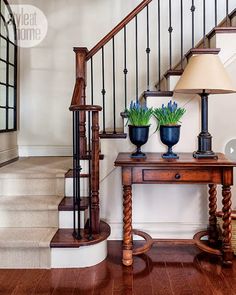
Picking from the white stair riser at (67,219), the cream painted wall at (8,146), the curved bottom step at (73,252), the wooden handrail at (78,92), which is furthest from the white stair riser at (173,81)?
the cream painted wall at (8,146)

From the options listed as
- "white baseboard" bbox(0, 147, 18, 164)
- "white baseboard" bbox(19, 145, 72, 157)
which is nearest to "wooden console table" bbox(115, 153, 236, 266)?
"white baseboard" bbox(0, 147, 18, 164)

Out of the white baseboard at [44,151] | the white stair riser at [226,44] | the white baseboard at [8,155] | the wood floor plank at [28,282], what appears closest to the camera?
the wood floor plank at [28,282]

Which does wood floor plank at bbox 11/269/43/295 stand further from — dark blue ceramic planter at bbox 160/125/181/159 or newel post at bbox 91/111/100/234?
dark blue ceramic planter at bbox 160/125/181/159

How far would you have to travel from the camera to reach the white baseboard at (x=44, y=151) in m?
4.32

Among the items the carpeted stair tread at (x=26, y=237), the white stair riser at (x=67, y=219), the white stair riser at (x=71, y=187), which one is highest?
the white stair riser at (x=71, y=187)

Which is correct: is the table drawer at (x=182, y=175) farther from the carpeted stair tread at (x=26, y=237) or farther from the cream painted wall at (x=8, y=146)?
the cream painted wall at (x=8, y=146)

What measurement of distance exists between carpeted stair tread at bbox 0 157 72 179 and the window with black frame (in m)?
0.49

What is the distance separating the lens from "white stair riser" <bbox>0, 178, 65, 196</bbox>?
3.01 m

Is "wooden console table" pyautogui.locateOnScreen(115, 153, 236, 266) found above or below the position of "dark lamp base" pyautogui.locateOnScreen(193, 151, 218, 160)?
below

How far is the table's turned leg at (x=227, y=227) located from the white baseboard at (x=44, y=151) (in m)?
2.33

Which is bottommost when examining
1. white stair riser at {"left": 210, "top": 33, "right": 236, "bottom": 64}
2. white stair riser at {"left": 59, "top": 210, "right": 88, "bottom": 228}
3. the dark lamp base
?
white stair riser at {"left": 59, "top": 210, "right": 88, "bottom": 228}

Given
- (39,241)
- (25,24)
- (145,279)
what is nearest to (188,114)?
(145,279)

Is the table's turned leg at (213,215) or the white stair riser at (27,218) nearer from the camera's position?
the white stair riser at (27,218)

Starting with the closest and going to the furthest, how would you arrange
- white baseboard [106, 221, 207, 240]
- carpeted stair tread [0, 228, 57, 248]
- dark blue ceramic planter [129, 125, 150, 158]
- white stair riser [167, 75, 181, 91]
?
carpeted stair tread [0, 228, 57, 248]
dark blue ceramic planter [129, 125, 150, 158]
white stair riser [167, 75, 181, 91]
white baseboard [106, 221, 207, 240]
